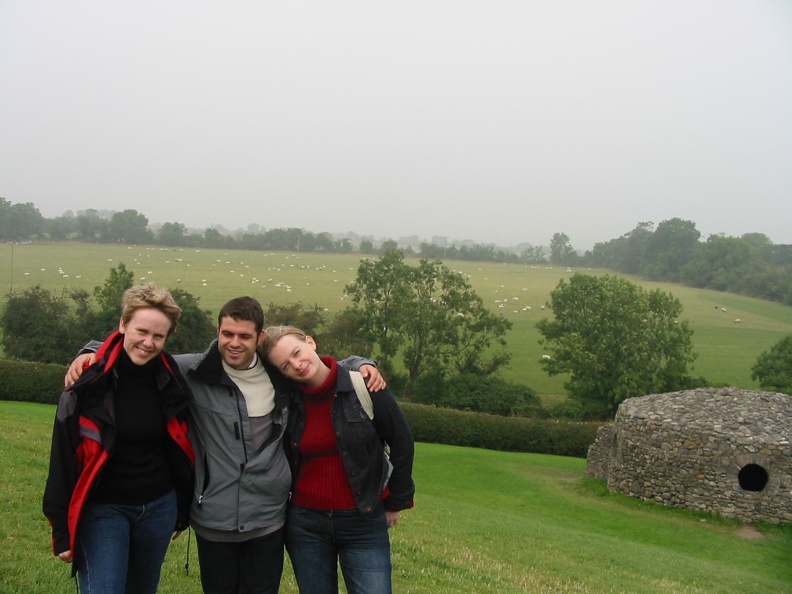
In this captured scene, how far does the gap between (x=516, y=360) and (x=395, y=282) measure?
13280 millimetres

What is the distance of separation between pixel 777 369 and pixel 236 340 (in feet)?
137

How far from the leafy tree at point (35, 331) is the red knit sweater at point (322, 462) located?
124ft

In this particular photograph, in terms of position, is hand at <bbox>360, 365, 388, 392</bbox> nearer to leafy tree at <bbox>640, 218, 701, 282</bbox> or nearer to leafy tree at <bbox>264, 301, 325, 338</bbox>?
leafy tree at <bbox>264, 301, 325, 338</bbox>

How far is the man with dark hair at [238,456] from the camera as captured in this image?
150 inches

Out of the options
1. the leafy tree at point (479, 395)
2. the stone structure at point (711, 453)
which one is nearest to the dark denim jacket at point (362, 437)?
the stone structure at point (711, 453)

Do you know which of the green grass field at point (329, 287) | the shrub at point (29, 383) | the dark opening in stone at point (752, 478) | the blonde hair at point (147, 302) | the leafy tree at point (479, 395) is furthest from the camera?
the green grass field at point (329, 287)

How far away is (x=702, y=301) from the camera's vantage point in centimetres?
8512

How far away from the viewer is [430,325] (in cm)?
4162

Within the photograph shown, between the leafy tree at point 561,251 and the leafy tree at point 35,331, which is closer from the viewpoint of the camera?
the leafy tree at point 35,331

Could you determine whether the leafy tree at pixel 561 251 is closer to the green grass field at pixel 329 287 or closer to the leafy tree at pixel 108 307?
the green grass field at pixel 329 287

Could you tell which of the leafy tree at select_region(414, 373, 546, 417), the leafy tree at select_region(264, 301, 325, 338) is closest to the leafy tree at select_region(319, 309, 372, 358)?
the leafy tree at select_region(264, 301, 325, 338)

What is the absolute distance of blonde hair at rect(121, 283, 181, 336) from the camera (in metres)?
3.71

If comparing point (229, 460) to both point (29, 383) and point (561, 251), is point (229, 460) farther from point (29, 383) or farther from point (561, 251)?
point (561, 251)

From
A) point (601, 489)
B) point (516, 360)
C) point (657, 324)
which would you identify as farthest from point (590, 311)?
point (601, 489)
